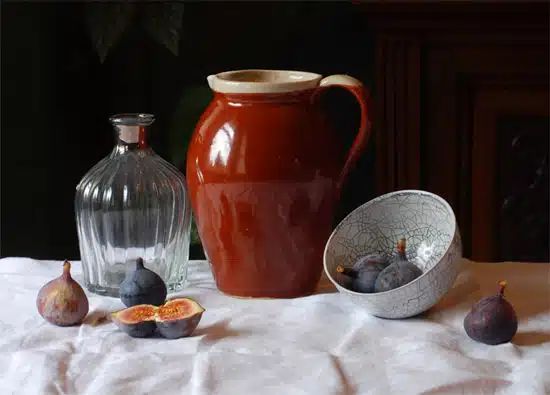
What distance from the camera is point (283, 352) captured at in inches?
36.9

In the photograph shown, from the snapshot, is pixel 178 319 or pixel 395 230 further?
pixel 395 230

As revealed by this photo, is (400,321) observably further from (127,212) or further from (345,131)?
(345,131)

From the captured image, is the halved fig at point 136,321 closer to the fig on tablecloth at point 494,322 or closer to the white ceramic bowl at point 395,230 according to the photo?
the white ceramic bowl at point 395,230

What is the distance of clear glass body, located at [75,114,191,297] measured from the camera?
1145mm

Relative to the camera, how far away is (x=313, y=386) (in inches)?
33.6

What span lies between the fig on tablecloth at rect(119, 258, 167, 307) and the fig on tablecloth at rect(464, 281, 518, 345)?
0.34 meters

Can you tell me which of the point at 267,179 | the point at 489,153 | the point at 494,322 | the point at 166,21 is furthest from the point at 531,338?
the point at 166,21

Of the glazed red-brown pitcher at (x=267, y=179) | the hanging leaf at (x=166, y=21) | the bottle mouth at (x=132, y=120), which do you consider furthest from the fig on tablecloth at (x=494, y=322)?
the hanging leaf at (x=166, y=21)

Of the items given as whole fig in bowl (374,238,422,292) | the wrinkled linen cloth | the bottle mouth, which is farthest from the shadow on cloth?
the bottle mouth

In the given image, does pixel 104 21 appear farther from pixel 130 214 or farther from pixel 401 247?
pixel 401 247

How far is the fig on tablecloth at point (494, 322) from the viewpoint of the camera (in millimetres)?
948

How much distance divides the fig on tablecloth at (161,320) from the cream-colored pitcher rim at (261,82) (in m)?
0.25

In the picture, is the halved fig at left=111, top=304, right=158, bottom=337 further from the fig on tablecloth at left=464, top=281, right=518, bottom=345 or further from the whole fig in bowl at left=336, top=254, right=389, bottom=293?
the fig on tablecloth at left=464, top=281, right=518, bottom=345

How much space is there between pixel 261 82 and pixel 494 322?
0.39 m
